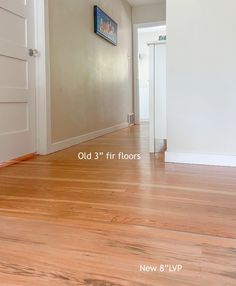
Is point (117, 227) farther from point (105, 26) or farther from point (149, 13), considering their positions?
point (149, 13)

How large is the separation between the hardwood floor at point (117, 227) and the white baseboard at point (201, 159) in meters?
0.13

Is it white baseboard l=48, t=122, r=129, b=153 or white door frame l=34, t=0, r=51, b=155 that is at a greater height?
white door frame l=34, t=0, r=51, b=155

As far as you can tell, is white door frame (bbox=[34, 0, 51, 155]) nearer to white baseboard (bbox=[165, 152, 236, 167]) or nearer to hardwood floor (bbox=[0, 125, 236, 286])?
hardwood floor (bbox=[0, 125, 236, 286])

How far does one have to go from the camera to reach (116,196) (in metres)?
1.31

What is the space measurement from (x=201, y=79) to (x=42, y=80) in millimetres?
1218

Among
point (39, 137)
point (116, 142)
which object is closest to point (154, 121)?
point (116, 142)

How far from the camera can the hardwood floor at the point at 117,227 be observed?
70 cm

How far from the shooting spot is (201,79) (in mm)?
1924

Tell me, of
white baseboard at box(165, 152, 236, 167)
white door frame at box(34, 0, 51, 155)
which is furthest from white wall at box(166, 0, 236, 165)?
white door frame at box(34, 0, 51, 155)

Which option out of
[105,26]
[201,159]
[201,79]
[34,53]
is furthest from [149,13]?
[201,159]

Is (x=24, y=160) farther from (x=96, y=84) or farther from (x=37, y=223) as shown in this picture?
(x=96, y=84)

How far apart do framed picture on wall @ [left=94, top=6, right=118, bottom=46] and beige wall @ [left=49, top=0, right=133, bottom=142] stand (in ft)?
0.24

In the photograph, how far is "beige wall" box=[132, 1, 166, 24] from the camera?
493 cm

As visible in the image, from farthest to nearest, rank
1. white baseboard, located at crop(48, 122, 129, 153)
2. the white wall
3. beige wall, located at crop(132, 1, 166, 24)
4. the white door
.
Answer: beige wall, located at crop(132, 1, 166, 24) → white baseboard, located at crop(48, 122, 129, 153) → the white door → the white wall
